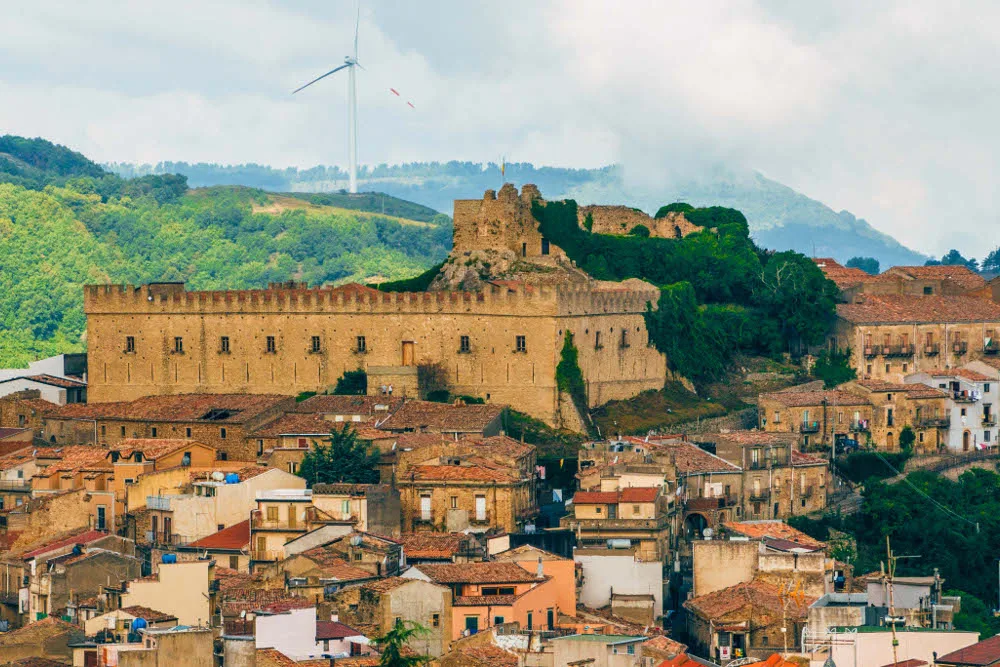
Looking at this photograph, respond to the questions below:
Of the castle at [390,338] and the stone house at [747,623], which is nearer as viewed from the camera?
the stone house at [747,623]

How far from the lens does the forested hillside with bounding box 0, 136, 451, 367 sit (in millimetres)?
121812

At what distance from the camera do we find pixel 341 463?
55.1 m

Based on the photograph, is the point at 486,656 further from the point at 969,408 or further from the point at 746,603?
the point at 969,408

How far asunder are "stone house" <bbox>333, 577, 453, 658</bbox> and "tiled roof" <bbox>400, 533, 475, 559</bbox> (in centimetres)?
491

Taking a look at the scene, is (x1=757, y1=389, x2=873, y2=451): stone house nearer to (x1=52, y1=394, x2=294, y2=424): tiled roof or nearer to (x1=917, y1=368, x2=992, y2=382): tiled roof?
(x1=917, y1=368, x2=992, y2=382): tiled roof

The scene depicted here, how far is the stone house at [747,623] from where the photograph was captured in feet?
146

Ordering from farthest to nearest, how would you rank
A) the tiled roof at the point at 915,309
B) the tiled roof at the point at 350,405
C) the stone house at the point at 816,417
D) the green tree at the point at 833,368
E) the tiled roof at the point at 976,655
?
the tiled roof at the point at 915,309 → the green tree at the point at 833,368 → the stone house at the point at 816,417 → the tiled roof at the point at 350,405 → the tiled roof at the point at 976,655

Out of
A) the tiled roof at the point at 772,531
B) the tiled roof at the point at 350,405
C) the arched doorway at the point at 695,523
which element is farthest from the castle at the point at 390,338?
the tiled roof at the point at 772,531

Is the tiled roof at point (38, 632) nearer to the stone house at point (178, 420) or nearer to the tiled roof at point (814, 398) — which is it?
the stone house at point (178, 420)

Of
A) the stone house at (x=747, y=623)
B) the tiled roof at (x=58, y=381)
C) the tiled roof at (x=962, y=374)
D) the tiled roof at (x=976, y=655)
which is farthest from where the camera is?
the tiled roof at (x=58, y=381)

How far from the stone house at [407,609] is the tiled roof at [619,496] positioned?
9040mm

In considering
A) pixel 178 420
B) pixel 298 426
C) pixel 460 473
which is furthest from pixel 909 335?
pixel 460 473

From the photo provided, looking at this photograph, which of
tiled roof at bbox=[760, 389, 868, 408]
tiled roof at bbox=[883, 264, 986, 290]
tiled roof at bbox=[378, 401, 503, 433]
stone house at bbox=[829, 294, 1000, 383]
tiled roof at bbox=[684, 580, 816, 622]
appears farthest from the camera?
tiled roof at bbox=[883, 264, 986, 290]

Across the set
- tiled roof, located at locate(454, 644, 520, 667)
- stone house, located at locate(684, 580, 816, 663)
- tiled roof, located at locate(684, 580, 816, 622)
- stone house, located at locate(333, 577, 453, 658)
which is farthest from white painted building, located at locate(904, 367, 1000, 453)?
tiled roof, located at locate(454, 644, 520, 667)
